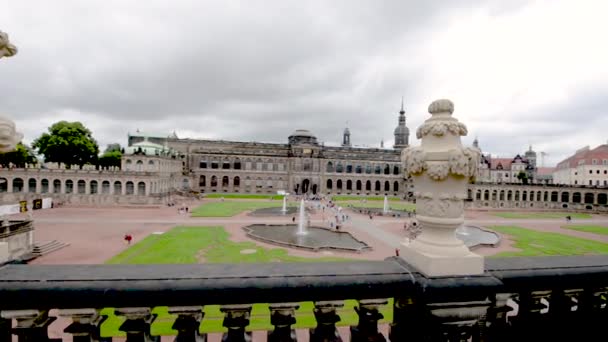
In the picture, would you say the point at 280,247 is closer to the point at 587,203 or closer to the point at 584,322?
the point at 584,322

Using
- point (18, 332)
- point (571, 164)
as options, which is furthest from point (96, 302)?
point (571, 164)

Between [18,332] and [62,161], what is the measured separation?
75.1 m

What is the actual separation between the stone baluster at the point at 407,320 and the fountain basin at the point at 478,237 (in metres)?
24.8

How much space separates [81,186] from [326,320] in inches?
2459

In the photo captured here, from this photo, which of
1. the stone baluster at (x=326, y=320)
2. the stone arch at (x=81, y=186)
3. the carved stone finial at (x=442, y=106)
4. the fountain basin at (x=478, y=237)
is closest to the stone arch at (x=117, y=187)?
the stone arch at (x=81, y=186)

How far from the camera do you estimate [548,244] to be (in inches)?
1067

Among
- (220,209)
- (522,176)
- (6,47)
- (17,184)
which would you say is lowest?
(220,209)

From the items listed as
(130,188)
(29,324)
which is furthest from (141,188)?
(29,324)

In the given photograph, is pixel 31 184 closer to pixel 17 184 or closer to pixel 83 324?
pixel 17 184

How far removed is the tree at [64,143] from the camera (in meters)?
58.7

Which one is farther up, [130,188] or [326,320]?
[326,320]

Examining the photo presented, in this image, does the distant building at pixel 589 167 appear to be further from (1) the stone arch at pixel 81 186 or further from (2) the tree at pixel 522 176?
(1) the stone arch at pixel 81 186

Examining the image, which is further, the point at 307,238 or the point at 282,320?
the point at 307,238

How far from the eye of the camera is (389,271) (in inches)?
117
